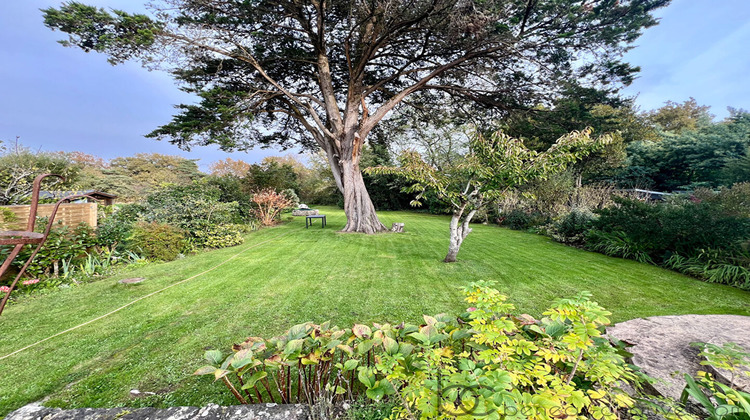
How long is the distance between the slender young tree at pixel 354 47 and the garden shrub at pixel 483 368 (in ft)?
22.2

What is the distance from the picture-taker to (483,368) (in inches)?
51.4

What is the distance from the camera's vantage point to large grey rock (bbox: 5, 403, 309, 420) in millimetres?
1389

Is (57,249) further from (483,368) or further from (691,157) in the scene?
(691,157)

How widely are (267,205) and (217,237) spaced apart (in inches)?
184

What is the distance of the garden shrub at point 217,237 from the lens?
742 centimetres

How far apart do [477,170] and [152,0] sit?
870cm

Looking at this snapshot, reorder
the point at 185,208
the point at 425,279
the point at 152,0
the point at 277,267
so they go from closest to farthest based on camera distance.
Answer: the point at 425,279 → the point at 277,267 → the point at 152,0 → the point at 185,208

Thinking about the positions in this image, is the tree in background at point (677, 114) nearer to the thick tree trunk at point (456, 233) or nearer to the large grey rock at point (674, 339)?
the thick tree trunk at point (456, 233)

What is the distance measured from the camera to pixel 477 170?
16.0 ft

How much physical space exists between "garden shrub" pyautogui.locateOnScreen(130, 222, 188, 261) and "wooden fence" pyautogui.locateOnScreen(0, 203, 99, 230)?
812 mm

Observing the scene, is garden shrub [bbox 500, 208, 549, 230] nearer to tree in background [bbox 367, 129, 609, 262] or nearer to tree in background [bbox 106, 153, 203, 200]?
tree in background [bbox 367, 129, 609, 262]

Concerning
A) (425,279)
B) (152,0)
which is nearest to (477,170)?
(425,279)

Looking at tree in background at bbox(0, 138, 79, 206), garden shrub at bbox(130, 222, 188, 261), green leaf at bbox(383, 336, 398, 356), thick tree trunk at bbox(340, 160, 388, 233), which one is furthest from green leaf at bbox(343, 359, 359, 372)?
tree in background at bbox(0, 138, 79, 206)

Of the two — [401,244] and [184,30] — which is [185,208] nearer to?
[184,30]
